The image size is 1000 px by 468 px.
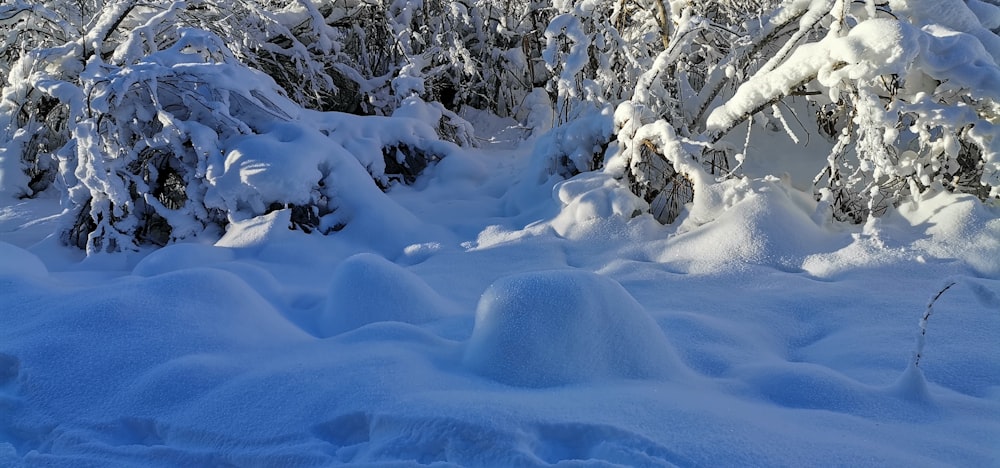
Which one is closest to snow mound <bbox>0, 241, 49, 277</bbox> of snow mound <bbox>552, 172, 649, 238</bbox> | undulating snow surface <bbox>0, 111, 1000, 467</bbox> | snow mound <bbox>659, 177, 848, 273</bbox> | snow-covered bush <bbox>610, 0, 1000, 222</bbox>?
undulating snow surface <bbox>0, 111, 1000, 467</bbox>

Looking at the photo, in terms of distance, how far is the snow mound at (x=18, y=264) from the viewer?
2.86m

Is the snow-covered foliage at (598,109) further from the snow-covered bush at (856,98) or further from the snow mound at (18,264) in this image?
the snow mound at (18,264)

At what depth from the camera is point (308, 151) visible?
4.76 metres

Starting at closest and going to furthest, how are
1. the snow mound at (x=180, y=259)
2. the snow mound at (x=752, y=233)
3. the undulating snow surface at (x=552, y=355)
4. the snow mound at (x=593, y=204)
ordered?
the undulating snow surface at (x=552, y=355) → the snow mound at (x=752, y=233) → the snow mound at (x=180, y=259) → the snow mound at (x=593, y=204)

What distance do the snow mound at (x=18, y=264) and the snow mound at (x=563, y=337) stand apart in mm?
2025

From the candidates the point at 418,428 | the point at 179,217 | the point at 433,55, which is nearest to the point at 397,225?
the point at 179,217

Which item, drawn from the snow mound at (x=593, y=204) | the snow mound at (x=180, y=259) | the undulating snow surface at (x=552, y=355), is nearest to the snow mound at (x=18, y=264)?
the undulating snow surface at (x=552, y=355)

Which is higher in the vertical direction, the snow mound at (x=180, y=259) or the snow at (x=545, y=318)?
the snow at (x=545, y=318)

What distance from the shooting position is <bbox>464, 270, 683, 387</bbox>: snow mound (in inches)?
79.1

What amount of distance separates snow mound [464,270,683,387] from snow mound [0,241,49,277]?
6.64 ft

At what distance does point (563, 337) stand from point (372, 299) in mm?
953

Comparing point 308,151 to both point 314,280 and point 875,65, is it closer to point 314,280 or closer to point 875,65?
point 314,280

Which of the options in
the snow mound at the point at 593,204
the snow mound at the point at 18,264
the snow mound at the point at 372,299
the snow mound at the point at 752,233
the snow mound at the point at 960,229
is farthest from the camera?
the snow mound at the point at 593,204

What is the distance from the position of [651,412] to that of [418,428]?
0.55m
